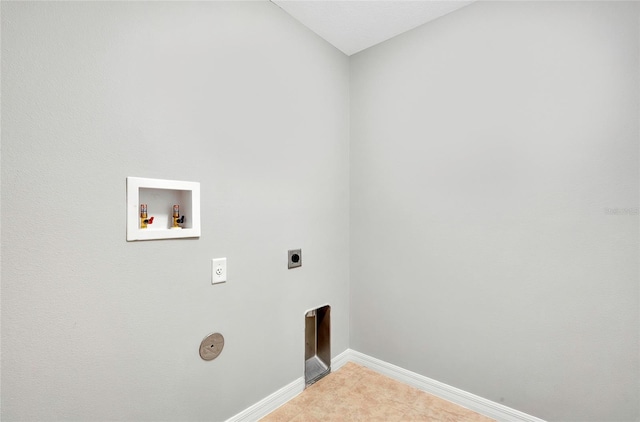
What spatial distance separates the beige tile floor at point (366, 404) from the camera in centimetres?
156

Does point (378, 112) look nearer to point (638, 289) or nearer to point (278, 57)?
point (278, 57)

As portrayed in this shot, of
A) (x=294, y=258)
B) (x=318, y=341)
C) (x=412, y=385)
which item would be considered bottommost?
(x=412, y=385)

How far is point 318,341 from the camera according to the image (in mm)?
2062

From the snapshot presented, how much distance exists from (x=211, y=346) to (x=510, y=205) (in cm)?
170

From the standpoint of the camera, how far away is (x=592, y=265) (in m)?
1.31

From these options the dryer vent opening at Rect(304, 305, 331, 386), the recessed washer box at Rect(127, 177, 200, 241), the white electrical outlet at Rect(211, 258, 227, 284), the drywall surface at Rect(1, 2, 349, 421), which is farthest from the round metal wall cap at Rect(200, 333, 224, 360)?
the dryer vent opening at Rect(304, 305, 331, 386)

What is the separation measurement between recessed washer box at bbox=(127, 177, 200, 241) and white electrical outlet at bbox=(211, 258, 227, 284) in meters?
0.17

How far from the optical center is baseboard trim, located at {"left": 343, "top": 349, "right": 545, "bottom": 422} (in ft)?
4.96

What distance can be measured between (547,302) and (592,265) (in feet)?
0.87

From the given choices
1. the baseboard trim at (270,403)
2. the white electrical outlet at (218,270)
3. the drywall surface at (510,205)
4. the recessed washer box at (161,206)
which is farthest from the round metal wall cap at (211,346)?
the drywall surface at (510,205)

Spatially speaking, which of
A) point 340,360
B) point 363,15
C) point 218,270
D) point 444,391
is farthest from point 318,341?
point 363,15

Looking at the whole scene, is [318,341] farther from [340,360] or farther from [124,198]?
Result: [124,198]

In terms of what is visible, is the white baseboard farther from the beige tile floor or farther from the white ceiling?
the white ceiling

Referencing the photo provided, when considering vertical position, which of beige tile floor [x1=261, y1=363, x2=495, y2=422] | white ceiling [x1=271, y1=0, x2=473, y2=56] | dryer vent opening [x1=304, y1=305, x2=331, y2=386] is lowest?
beige tile floor [x1=261, y1=363, x2=495, y2=422]
